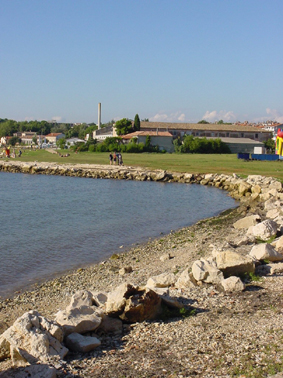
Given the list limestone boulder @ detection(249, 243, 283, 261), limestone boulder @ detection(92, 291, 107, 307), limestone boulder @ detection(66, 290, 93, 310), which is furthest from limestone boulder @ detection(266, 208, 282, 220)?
limestone boulder @ detection(66, 290, 93, 310)

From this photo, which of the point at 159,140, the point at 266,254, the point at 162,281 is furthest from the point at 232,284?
the point at 159,140

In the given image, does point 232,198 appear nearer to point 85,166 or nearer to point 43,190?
point 43,190

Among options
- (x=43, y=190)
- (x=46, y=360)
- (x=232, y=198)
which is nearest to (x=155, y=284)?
(x=46, y=360)

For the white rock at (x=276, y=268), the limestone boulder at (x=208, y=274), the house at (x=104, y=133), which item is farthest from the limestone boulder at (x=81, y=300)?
the house at (x=104, y=133)

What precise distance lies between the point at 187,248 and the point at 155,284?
6022mm

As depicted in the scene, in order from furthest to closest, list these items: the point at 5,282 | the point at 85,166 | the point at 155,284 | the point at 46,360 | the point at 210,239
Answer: the point at 85,166 → the point at 210,239 → the point at 5,282 → the point at 155,284 → the point at 46,360

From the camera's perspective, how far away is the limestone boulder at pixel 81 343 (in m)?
7.05

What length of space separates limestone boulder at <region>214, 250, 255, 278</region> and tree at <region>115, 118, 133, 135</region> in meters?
92.5

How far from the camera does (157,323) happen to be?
8094 mm

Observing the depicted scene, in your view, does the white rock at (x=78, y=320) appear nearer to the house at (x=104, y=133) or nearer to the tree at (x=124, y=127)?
the tree at (x=124, y=127)

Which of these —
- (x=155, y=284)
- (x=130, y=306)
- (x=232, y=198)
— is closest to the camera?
(x=130, y=306)

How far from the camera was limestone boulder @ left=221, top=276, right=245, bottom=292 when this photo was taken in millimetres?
9602

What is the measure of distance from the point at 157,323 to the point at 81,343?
1580 mm

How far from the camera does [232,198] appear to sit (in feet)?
108
